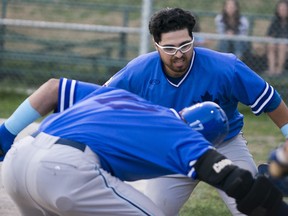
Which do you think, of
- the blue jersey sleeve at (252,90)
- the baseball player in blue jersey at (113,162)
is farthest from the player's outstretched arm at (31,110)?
the blue jersey sleeve at (252,90)

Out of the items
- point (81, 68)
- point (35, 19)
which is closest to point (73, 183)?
point (81, 68)

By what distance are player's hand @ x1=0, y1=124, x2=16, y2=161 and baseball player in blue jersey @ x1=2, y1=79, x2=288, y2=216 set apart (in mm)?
346

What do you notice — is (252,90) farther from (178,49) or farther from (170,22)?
(170,22)

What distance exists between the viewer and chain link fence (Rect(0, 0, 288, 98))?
1116 centimetres

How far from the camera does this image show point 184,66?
5289mm

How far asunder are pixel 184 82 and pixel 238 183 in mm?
1449

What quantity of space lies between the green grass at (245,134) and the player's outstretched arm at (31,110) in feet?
6.66

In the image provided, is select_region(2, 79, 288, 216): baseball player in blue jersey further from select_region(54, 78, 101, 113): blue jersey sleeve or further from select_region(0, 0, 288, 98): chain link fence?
select_region(0, 0, 288, 98): chain link fence

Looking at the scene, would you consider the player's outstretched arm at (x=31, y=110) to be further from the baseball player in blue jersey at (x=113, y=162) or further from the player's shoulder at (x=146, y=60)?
the player's shoulder at (x=146, y=60)

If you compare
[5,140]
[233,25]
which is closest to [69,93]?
[5,140]

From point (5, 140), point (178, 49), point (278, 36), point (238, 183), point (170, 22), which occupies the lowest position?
point (278, 36)

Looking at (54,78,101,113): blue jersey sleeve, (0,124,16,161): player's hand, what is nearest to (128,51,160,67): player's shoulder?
(54,78,101,113): blue jersey sleeve

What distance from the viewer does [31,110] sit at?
15.3ft

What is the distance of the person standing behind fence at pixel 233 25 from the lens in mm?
11039
